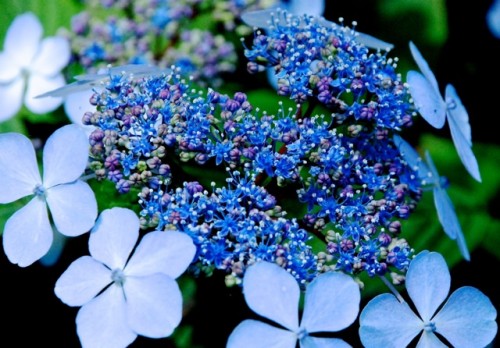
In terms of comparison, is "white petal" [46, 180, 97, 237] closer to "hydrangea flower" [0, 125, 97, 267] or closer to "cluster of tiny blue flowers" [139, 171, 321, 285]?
"hydrangea flower" [0, 125, 97, 267]

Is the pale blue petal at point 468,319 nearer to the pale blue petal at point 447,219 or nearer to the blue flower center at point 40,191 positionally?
the pale blue petal at point 447,219

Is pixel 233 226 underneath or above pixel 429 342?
above

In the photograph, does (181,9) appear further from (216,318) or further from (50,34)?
(216,318)

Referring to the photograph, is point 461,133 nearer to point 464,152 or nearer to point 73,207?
point 464,152

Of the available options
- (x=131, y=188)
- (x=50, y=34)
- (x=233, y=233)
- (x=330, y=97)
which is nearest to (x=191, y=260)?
(x=233, y=233)

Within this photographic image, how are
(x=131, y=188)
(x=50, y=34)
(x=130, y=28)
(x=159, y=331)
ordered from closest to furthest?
(x=159, y=331) → (x=131, y=188) → (x=130, y=28) → (x=50, y=34)

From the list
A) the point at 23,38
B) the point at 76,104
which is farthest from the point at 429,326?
the point at 23,38

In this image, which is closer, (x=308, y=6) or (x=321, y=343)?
(x=321, y=343)
